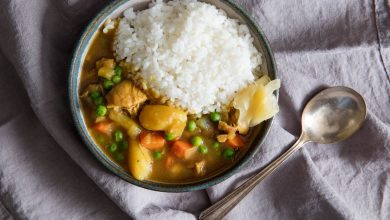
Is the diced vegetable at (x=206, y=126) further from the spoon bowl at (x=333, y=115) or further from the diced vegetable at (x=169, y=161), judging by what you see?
the spoon bowl at (x=333, y=115)

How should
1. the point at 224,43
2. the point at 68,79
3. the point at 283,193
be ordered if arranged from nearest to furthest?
the point at 68,79 < the point at 224,43 < the point at 283,193

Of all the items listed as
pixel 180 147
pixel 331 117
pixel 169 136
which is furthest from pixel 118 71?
pixel 331 117

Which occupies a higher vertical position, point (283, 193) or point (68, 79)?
point (68, 79)

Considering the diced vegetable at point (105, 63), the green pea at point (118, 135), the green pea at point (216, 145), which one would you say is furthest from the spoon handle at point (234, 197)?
the diced vegetable at point (105, 63)

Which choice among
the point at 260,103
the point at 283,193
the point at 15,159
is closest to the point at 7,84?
the point at 15,159

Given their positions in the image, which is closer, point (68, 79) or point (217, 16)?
point (68, 79)

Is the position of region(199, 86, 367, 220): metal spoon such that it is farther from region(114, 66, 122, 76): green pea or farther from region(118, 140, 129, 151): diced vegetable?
region(114, 66, 122, 76): green pea

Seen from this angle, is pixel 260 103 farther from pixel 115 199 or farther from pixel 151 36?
pixel 115 199

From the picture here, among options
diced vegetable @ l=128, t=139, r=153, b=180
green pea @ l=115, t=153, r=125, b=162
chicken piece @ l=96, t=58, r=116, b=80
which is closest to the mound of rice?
chicken piece @ l=96, t=58, r=116, b=80
